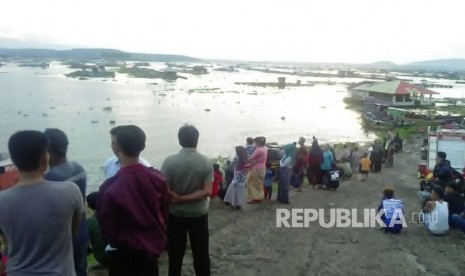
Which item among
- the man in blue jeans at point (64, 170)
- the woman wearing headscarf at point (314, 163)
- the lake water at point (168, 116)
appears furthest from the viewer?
the lake water at point (168, 116)

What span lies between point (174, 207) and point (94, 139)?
30298 mm

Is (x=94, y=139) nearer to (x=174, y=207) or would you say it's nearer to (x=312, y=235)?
(x=312, y=235)

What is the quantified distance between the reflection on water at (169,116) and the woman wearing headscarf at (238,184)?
12159mm

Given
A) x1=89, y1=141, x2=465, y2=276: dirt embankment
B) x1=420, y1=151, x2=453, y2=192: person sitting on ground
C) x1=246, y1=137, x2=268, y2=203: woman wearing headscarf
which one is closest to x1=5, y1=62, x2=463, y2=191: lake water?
x1=246, y1=137, x2=268, y2=203: woman wearing headscarf

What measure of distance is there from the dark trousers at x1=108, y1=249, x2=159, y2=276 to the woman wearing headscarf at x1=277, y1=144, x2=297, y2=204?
240 inches

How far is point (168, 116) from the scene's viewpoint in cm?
4472

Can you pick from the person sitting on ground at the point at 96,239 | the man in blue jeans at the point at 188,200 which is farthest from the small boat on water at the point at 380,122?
the man in blue jeans at the point at 188,200

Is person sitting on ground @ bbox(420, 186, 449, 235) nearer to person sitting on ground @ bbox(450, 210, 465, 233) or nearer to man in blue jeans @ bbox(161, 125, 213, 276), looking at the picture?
person sitting on ground @ bbox(450, 210, 465, 233)

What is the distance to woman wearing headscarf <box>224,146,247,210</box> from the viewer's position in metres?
8.41

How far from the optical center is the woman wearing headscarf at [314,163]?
35.7ft

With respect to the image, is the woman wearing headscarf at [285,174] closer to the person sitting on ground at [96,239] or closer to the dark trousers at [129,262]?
the person sitting on ground at [96,239]

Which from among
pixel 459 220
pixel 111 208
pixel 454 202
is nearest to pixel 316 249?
pixel 459 220

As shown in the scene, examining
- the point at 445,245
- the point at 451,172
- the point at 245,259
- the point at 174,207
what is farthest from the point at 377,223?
the point at 174,207

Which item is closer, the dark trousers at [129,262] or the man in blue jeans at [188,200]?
the dark trousers at [129,262]
